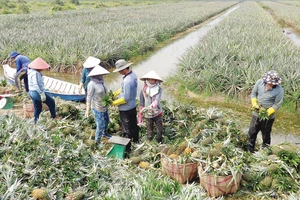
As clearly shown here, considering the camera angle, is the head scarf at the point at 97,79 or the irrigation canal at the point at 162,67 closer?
the head scarf at the point at 97,79

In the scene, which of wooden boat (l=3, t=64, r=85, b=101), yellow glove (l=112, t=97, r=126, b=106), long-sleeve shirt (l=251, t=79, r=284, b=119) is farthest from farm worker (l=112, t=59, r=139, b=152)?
wooden boat (l=3, t=64, r=85, b=101)

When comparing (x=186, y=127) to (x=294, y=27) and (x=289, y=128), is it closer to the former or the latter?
(x=289, y=128)

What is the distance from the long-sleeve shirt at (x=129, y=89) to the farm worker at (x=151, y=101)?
17 centimetres

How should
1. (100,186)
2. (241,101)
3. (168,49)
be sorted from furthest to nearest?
(168,49)
(241,101)
(100,186)

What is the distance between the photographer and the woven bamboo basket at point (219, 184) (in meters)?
3.86

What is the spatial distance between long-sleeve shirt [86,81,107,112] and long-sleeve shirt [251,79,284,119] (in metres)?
2.63

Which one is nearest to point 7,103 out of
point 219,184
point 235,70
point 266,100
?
point 219,184

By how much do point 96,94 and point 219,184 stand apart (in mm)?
2535

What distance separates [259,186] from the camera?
4078mm

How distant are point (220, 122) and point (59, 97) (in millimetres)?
3909

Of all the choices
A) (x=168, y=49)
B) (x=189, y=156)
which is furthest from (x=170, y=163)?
(x=168, y=49)

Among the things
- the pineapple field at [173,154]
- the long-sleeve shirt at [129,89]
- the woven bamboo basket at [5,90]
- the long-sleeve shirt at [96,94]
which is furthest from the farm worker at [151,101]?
the woven bamboo basket at [5,90]

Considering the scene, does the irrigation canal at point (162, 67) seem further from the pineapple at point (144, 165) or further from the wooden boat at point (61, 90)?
the pineapple at point (144, 165)

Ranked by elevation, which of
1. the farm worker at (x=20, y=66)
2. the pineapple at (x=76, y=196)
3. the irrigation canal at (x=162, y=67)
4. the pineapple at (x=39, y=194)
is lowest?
the irrigation canal at (x=162, y=67)
